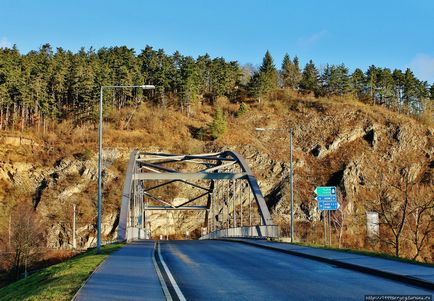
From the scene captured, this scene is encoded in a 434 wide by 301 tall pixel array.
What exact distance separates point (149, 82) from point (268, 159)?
37.9 m

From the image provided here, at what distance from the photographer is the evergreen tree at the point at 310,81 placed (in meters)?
120

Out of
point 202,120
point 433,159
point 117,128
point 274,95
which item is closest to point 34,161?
point 117,128

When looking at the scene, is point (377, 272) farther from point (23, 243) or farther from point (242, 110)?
point (242, 110)

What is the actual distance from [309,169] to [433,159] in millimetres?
24645

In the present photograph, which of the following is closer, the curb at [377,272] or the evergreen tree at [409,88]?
the curb at [377,272]

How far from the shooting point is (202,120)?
3878 inches

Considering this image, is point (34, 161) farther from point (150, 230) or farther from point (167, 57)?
point (167, 57)

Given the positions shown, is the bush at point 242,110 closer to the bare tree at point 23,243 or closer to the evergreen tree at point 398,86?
the evergreen tree at point 398,86

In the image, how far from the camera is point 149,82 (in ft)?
357

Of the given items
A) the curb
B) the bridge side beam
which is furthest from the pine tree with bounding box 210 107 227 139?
the curb

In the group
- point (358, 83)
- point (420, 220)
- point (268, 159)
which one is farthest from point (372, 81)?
point (420, 220)

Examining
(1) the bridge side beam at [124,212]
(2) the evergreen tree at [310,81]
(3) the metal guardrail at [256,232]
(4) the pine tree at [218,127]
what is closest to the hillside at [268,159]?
(4) the pine tree at [218,127]

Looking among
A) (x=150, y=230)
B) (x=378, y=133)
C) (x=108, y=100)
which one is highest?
(x=108, y=100)

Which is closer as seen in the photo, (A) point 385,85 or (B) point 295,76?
(A) point 385,85
